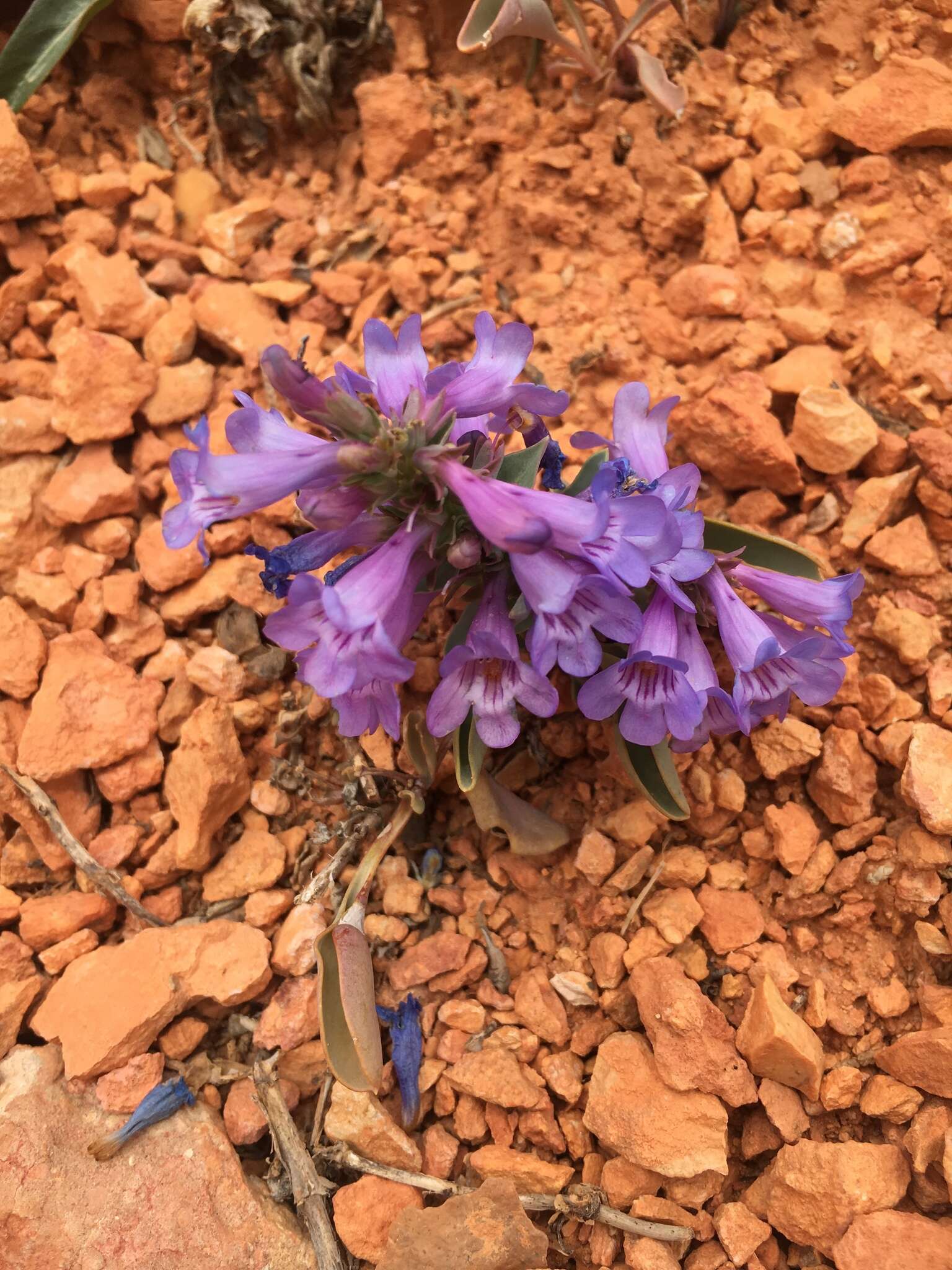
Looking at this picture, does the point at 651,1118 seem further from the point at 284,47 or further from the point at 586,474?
the point at 284,47

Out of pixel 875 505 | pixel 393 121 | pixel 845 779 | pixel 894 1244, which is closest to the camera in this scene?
pixel 894 1244

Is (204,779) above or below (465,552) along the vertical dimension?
below

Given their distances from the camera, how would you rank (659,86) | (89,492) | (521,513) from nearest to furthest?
(521,513) → (89,492) → (659,86)

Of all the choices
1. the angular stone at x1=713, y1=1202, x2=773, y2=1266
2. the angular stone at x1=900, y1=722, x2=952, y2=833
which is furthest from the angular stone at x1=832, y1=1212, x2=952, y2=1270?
the angular stone at x1=900, y1=722, x2=952, y2=833

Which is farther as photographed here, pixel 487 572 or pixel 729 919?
pixel 729 919

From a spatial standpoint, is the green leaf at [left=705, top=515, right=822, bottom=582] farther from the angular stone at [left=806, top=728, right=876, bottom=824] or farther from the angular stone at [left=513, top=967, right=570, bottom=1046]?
the angular stone at [left=513, top=967, right=570, bottom=1046]

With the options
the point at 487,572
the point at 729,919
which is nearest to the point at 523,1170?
the point at 729,919
